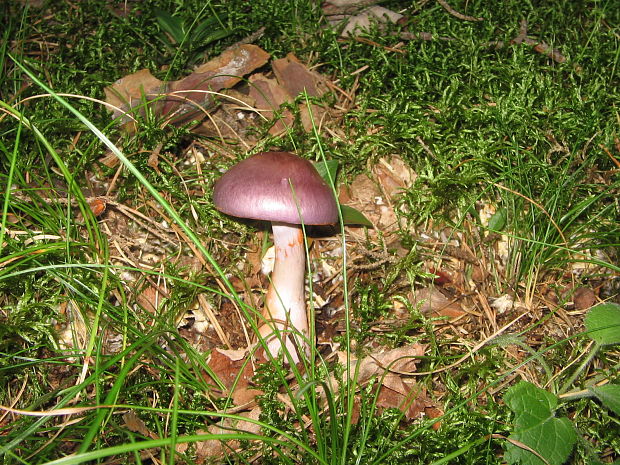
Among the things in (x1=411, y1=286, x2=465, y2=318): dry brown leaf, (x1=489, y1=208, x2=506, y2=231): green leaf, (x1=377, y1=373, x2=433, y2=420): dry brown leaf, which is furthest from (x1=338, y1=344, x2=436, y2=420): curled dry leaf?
(x1=489, y1=208, x2=506, y2=231): green leaf

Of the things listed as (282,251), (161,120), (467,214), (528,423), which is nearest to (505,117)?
(467,214)

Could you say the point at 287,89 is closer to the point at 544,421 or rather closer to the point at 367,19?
the point at 367,19

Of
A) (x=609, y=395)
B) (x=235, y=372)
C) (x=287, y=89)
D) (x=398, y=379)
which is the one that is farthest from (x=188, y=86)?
(x=609, y=395)

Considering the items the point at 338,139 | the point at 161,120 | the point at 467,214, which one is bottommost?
the point at 467,214

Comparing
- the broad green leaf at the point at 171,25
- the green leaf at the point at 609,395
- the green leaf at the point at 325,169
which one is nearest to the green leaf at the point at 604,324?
the green leaf at the point at 609,395

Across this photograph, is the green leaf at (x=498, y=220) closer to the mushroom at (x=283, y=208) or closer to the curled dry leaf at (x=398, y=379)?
the curled dry leaf at (x=398, y=379)

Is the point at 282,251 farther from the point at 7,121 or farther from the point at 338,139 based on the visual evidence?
the point at 7,121
